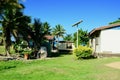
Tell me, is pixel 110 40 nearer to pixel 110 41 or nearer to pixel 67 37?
pixel 110 41

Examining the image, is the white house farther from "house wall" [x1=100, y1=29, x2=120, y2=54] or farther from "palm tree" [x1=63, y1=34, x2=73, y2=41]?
"palm tree" [x1=63, y1=34, x2=73, y2=41]

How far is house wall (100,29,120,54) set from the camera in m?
27.9

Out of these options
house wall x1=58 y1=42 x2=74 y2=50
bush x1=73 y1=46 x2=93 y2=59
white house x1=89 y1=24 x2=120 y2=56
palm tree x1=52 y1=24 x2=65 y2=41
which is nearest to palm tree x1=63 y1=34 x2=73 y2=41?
palm tree x1=52 y1=24 x2=65 y2=41

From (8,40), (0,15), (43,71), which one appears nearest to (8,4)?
(0,15)

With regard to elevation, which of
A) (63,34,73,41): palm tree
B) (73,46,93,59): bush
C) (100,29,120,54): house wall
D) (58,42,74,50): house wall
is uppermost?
(63,34,73,41): palm tree

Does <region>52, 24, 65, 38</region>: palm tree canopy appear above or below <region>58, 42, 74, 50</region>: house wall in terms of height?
above

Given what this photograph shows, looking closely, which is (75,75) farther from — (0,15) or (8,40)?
(8,40)

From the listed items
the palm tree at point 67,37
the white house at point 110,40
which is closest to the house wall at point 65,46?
the palm tree at point 67,37

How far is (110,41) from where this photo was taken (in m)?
28.1

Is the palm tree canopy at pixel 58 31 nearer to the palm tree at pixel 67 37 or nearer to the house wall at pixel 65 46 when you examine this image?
the palm tree at pixel 67 37

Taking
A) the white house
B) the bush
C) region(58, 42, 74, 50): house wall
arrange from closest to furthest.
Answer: the bush < the white house < region(58, 42, 74, 50): house wall

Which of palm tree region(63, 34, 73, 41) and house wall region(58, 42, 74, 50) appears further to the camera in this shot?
palm tree region(63, 34, 73, 41)

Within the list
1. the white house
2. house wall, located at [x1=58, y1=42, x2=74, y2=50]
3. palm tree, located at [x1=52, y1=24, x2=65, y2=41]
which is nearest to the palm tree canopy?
palm tree, located at [x1=52, y1=24, x2=65, y2=41]

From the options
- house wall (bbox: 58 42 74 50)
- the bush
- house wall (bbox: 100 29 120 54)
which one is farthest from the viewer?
house wall (bbox: 58 42 74 50)
